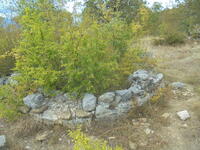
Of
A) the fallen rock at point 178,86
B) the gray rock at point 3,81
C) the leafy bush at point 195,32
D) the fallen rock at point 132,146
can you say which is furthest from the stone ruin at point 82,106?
the leafy bush at point 195,32

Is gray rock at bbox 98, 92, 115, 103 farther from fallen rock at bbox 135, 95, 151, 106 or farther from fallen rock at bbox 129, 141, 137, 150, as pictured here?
fallen rock at bbox 129, 141, 137, 150

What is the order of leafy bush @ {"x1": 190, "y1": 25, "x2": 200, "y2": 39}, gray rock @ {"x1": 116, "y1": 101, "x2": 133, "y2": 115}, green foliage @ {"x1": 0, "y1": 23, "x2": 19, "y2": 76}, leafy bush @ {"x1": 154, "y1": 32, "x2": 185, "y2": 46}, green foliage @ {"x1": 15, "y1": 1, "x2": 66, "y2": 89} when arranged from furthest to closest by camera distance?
leafy bush @ {"x1": 190, "y1": 25, "x2": 200, "y2": 39}, leafy bush @ {"x1": 154, "y1": 32, "x2": 185, "y2": 46}, green foliage @ {"x1": 0, "y1": 23, "x2": 19, "y2": 76}, gray rock @ {"x1": 116, "y1": 101, "x2": 133, "y2": 115}, green foliage @ {"x1": 15, "y1": 1, "x2": 66, "y2": 89}

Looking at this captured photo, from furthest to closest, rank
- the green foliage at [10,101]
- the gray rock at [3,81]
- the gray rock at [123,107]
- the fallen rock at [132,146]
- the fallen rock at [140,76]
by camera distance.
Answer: the gray rock at [3,81]
the fallen rock at [140,76]
the green foliage at [10,101]
the gray rock at [123,107]
the fallen rock at [132,146]

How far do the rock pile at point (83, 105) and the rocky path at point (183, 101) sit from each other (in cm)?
55

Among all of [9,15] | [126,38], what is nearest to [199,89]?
[126,38]

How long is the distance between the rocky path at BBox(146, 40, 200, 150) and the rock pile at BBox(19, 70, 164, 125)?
0.55m

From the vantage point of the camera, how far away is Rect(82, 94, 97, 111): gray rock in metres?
2.44

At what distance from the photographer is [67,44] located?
92.9 inches

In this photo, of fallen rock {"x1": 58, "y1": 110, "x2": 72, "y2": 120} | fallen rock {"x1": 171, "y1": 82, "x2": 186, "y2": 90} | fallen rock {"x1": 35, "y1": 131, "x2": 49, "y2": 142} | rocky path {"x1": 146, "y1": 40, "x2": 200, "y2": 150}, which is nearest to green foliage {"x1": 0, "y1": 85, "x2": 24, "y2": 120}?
fallen rock {"x1": 35, "y1": 131, "x2": 49, "y2": 142}

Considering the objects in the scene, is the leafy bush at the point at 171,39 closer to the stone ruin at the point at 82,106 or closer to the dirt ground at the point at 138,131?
the dirt ground at the point at 138,131

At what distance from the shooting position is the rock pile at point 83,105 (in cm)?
247

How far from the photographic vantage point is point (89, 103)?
96.3 inches

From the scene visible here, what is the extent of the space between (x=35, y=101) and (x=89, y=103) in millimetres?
830

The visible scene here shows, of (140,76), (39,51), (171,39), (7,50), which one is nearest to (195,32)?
(171,39)
